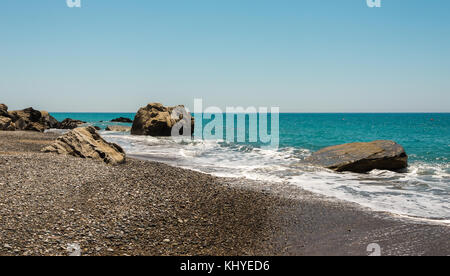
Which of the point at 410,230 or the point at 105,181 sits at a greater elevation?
the point at 105,181

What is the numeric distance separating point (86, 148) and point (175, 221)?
1035 centimetres

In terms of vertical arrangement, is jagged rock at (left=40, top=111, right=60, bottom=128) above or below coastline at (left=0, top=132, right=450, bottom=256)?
above

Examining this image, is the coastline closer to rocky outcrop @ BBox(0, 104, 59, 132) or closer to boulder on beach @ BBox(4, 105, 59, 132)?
rocky outcrop @ BBox(0, 104, 59, 132)

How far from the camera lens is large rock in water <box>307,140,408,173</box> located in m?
18.4

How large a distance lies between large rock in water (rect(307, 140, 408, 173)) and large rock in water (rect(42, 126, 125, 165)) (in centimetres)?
1228

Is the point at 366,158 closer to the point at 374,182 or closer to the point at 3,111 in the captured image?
the point at 374,182

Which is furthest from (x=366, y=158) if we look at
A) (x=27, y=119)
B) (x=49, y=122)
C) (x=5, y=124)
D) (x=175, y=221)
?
(x=49, y=122)

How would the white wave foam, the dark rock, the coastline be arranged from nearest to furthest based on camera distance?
the coastline, the white wave foam, the dark rock

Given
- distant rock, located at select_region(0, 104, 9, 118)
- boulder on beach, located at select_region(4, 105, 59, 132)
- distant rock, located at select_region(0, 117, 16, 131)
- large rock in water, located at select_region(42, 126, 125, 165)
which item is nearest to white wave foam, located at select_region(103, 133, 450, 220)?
large rock in water, located at select_region(42, 126, 125, 165)

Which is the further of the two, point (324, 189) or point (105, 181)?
point (324, 189)

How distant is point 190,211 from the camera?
949 centimetres

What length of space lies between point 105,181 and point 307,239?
24.7 feet
